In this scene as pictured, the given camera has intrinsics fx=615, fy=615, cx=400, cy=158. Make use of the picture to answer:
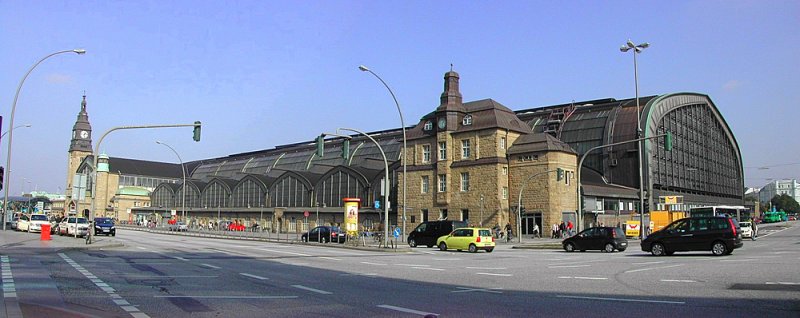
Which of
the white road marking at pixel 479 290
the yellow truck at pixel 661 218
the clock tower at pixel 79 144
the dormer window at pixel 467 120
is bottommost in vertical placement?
the white road marking at pixel 479 290

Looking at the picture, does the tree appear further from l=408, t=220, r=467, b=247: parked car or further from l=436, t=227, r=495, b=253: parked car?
l=436, t=227, r=495, b=253: parked car

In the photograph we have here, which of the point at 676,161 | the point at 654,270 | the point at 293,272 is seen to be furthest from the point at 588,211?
the point at 293,272

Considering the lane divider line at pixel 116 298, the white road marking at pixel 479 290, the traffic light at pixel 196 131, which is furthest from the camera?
the traffic light at pixel 196 131

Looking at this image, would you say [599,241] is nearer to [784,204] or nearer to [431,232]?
[431,232]

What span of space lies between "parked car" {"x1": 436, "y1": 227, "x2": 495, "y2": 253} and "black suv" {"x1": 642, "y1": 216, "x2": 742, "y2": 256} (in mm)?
9410

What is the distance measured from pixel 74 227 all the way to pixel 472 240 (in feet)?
95.1

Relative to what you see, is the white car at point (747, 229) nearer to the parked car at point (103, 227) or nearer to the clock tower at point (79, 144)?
the parked car at point (103, 227)

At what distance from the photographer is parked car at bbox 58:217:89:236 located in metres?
42.9

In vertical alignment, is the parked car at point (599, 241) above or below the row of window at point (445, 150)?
below

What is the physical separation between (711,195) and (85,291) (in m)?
101

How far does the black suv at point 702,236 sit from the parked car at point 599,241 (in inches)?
239

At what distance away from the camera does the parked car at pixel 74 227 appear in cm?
4288

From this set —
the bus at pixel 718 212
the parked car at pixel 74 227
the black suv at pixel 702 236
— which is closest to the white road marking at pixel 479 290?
the black suv at pixel 702 236

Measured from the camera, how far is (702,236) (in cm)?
2531
